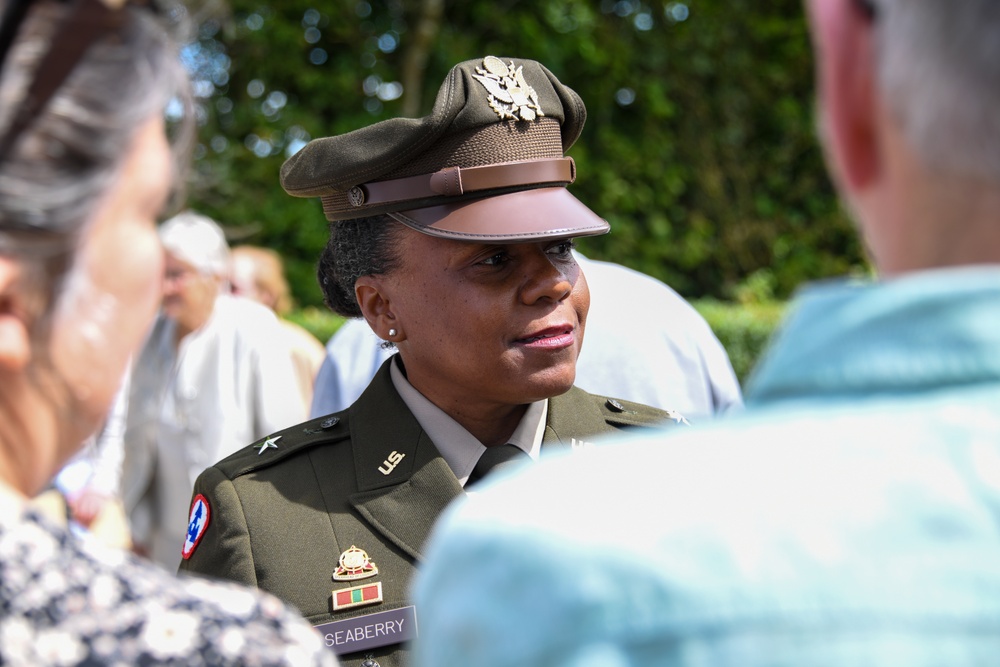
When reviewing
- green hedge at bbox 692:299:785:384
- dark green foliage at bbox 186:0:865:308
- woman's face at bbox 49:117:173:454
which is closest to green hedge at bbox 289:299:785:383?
green hedge at bbox 692:299:785:384

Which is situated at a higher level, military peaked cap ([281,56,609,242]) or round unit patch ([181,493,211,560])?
military peaked cap ([281,56,609,242])

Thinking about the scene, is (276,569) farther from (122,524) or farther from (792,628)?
(122,524)

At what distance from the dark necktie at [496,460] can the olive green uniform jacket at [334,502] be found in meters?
0.08

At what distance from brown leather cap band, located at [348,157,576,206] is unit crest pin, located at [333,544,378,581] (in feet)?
2.41

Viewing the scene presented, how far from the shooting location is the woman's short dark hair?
246 centimetres

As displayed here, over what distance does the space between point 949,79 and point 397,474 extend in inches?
64.6

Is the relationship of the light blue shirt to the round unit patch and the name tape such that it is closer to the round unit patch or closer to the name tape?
the name tape

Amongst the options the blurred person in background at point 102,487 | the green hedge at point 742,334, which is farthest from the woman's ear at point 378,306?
the green hedge at point 742,334

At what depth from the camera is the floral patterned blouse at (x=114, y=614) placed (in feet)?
3.24

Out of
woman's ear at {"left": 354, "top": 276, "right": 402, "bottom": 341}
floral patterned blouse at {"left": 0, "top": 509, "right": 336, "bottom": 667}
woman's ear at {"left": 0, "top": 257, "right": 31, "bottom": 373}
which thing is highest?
woman's ear at {"left": 354, "top": 276, "right": 402, "bottom": 341}

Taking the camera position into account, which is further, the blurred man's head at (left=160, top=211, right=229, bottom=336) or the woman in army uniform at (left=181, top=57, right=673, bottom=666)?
the blurred man's head at (left=160, top=211, right=229, bottom=336)

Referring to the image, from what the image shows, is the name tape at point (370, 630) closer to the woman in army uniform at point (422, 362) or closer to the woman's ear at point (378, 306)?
the woman in army uniform at point (422, 362)

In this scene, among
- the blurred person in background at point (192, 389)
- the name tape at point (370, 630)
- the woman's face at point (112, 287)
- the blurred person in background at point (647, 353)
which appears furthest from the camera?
the blurred person in background at point (192, 389)

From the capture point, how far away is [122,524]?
4406 millimetres
